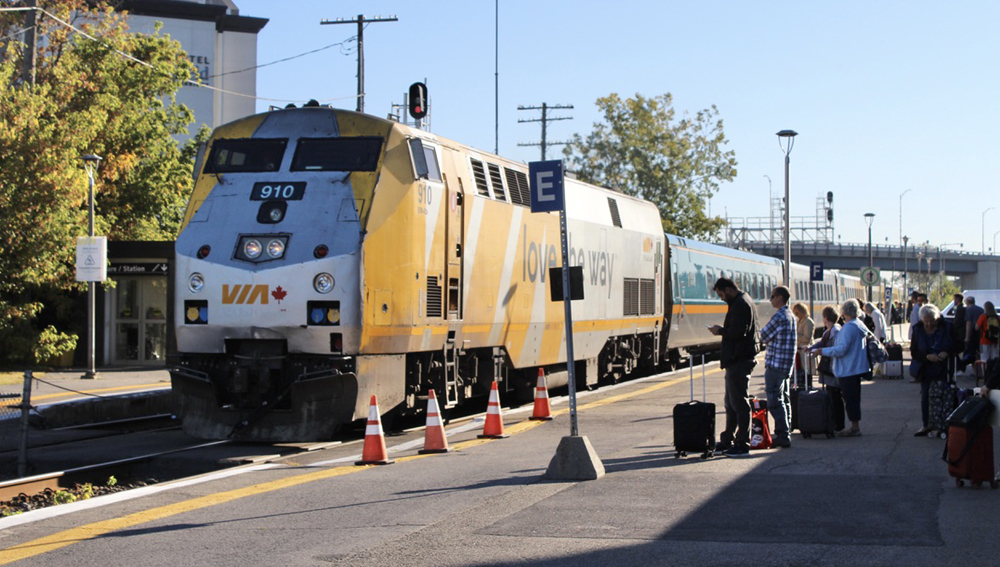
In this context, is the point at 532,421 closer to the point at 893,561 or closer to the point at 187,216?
the point at 187,216

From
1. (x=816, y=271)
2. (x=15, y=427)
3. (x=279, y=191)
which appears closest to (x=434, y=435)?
(x=279, y=191)

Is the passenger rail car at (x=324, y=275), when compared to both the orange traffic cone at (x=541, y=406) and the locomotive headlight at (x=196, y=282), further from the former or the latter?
the orange traffic cone at (x=541, y=406)

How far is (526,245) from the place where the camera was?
717 inches

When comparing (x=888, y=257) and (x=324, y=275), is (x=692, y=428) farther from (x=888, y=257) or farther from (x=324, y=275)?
(x=888, y=257)

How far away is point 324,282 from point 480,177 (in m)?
4.12

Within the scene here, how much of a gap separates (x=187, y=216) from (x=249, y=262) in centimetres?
135

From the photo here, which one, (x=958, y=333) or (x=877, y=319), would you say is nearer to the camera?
(x=958, y=333)

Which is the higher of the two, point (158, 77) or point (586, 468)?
point (158, 77)

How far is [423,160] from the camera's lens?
1455 centimetres

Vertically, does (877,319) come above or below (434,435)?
above

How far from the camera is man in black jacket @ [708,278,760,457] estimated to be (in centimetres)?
1223

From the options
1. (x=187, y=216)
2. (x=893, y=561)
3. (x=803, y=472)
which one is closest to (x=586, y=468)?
(x=803, y=472)

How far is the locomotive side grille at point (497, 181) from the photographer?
56.2 ft

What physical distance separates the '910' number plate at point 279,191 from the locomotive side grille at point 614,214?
976cm
